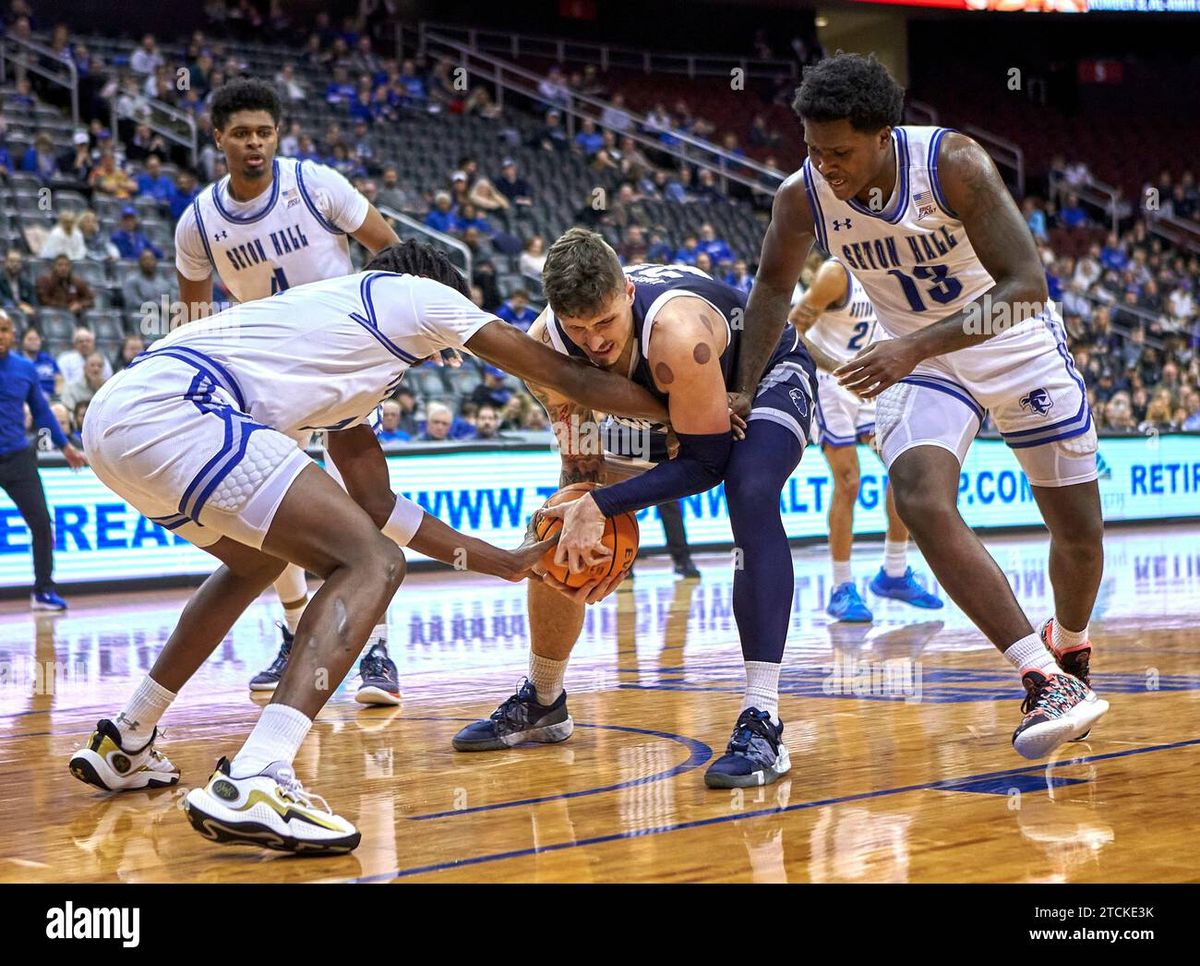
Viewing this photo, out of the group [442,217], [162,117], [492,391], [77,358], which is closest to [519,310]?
[492,391]

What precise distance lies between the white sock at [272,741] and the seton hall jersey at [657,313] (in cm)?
137

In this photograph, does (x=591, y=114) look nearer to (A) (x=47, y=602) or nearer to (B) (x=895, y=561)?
(A) (x=47, y=602)

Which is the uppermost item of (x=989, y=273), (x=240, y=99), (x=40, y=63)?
(x=40, y=63)

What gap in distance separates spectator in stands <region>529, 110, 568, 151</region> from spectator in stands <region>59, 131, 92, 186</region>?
21.4 ft

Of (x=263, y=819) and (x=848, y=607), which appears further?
(x=848, y=607)

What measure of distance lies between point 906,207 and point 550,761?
1.98m

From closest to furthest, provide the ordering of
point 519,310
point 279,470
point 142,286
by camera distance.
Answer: point 279,470 → point 142,286 → point 519,310

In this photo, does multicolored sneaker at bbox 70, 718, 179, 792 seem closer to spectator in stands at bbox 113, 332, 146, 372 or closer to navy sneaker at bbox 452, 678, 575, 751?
navy sneaker at bbox 452, 678, 575, 751

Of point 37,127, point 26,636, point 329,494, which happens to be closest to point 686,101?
point 37,127

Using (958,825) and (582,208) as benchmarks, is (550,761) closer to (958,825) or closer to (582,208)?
(958,825)

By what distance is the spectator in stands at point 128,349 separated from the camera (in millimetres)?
12031

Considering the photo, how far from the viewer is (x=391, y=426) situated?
1275 centimetres

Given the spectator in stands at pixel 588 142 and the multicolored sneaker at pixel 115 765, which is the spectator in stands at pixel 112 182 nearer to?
the spectator in stands at pixel 588 142

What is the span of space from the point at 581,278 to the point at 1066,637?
2271 millimetres
